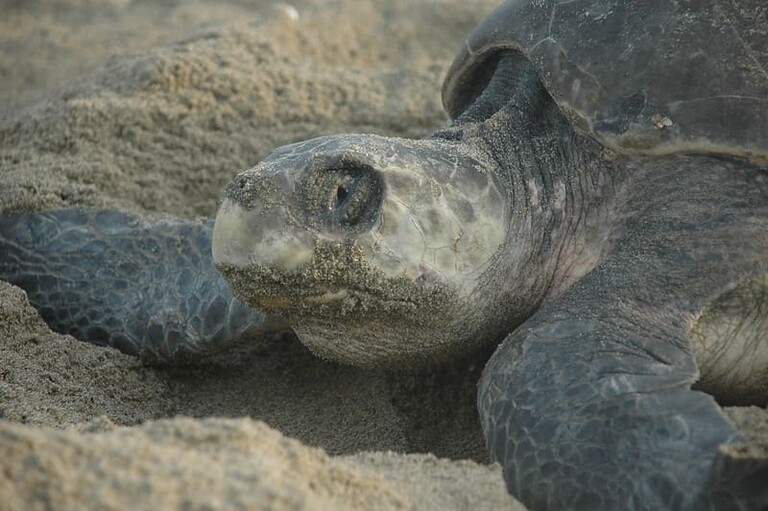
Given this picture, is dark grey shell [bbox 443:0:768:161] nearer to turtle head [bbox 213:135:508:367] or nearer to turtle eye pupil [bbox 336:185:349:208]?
turtle head [bbox 213:135:508:367]

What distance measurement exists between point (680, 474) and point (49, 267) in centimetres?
192

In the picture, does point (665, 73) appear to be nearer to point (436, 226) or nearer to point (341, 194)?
point (436, 226)

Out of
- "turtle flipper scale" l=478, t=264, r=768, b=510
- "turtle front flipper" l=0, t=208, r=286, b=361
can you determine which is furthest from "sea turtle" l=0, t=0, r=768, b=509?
"turtle front flipper" l=0, t=208, r=286, b=361

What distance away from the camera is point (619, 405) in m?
1.76

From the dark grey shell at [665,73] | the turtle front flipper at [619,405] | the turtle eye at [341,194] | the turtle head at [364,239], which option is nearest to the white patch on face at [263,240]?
the turtle head at [364,239]

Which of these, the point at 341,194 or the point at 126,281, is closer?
the point at 341,194

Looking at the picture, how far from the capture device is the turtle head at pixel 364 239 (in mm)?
1935

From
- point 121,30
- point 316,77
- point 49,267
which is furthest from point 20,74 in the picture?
point 49,267

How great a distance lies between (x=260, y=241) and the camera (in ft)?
6.27

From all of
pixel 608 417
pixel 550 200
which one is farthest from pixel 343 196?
pixel 608 417

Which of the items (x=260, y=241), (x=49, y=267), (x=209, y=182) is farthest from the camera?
(x=209, y=182)

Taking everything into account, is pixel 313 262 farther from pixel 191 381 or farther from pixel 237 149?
pixel 237 149

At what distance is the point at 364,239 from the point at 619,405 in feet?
1.92

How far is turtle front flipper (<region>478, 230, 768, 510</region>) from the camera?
1612mm
